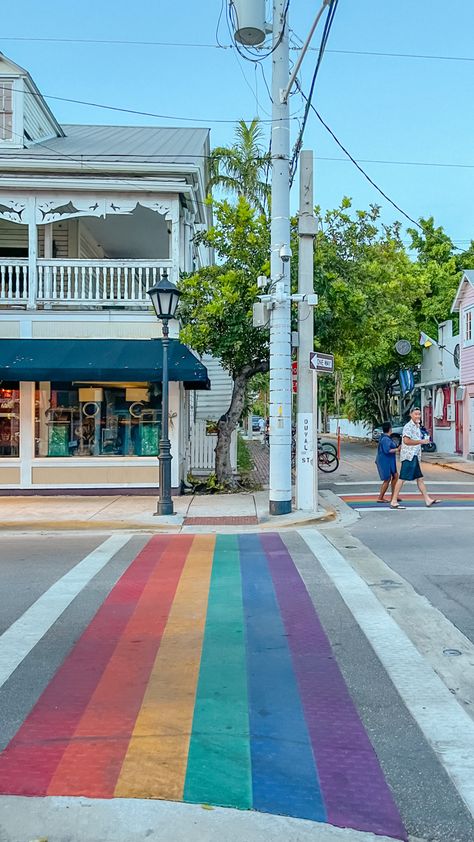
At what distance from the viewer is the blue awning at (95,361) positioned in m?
13.1

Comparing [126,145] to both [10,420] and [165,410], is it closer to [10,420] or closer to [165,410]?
[10,420]

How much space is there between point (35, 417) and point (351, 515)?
7.35 m

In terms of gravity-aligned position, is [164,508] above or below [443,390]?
below

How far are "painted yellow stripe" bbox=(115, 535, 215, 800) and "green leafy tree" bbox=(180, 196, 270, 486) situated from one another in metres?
7.63

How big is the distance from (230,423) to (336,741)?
11.2 meters

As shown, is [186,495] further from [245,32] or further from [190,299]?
[245,32]

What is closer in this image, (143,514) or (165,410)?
(165,410)

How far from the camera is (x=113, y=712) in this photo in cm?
388

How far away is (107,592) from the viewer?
6.53 meters

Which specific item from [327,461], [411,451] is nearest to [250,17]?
[411,451]

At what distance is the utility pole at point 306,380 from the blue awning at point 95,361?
2.23 metres

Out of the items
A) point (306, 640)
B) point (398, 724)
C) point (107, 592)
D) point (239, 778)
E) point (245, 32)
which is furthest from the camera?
point (245, 32)

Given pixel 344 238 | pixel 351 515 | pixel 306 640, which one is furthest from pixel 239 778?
pixel 344 238

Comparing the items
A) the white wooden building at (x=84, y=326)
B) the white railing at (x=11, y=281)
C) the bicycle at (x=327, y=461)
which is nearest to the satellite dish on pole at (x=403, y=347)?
the bicycle at (x=327, y=461)
